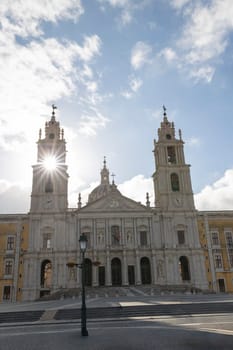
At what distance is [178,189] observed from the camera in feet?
144

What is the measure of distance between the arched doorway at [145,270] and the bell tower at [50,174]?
12420 mm

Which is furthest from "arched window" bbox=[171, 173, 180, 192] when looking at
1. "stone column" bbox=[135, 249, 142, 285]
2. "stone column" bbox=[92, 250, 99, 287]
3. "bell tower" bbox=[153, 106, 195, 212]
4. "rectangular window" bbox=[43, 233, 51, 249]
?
"rectangular window" bbox=[43, 233, 51, 249]

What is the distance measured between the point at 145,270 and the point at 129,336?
96.3ft

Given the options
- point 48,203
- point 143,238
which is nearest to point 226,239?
point 143,238

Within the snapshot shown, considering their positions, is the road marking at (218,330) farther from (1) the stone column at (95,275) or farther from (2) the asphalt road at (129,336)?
(1) the stone column at (95,275)

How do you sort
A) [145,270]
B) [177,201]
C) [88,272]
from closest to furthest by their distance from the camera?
[88,272]
[145,270]
[177,201]

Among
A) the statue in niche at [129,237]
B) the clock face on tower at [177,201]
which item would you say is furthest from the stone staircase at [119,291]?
the clock face on tower at [177,201]

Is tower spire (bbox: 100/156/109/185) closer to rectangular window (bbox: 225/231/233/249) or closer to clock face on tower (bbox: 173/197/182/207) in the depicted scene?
clock face on tower (bbox: 173/197/182/207)

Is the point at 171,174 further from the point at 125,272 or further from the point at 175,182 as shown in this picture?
the point at 125,272

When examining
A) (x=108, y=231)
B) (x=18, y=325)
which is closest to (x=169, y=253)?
(x=108, y=231)

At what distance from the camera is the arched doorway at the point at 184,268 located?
129ft

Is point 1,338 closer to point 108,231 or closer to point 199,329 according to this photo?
point 199,329

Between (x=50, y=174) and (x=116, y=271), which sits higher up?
(x=50, y=174)

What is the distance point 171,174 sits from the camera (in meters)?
44.4
